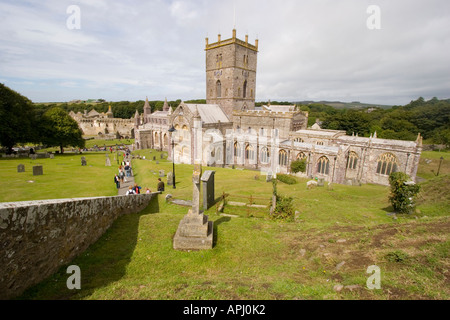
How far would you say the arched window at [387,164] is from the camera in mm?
25281

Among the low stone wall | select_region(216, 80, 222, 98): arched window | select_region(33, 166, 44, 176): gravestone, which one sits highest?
select_region(216, 80, 222, 98): arched window

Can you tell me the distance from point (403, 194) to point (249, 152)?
21950 millimetres

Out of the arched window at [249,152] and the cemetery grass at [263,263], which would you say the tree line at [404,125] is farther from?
the cemetery grass at [263,263]

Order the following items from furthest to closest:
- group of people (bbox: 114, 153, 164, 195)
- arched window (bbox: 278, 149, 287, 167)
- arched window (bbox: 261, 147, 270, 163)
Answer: arched window (bbox: 261, 147, 270, 163)
arched window (bbox: 278, 149, 287, 167)
group of people (bbox: 114, 153, 164, 195)

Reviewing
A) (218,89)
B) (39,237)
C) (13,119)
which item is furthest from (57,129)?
(39,237)

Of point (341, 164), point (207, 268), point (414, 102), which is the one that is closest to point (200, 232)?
point (207, 268)

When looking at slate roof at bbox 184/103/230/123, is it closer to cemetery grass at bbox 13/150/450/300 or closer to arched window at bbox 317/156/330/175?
arched window at bbox 317/156/330/175

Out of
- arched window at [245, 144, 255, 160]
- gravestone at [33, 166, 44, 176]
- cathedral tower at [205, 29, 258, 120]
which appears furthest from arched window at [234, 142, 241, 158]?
gravestone at [33, 166, 44, 176]

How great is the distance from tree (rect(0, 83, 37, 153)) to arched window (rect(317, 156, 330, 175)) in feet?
138

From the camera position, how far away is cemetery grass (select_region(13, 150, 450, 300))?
508cm

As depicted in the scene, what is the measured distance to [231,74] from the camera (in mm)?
34750

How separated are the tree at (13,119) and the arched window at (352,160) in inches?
1820

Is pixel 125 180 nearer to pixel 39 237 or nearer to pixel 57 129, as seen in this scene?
pixel 39 237
